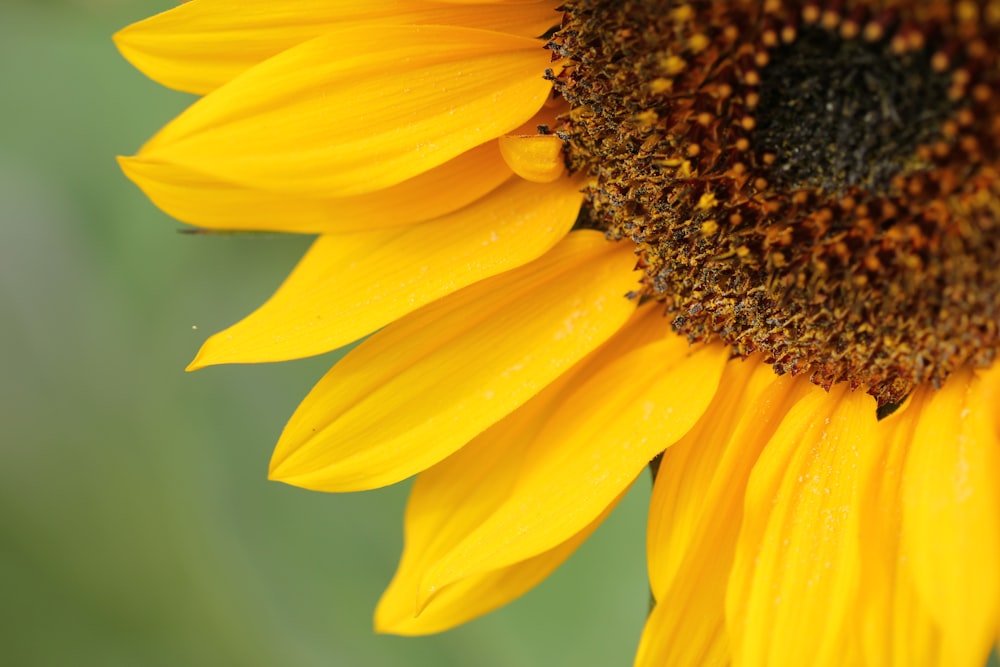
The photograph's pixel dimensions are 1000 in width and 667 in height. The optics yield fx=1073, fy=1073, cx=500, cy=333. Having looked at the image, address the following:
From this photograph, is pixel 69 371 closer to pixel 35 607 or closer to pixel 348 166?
pixel 35 607

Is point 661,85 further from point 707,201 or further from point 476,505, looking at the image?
point 476,505

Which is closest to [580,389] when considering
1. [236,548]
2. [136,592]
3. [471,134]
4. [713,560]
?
[713,560]

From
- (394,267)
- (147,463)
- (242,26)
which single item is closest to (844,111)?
(394,267)

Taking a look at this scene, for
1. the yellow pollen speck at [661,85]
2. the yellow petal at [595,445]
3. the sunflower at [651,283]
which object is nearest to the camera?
the sunflower at [651,283]

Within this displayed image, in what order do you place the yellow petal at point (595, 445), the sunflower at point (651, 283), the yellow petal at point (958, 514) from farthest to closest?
the yellow petal at point (595, 445), the sunflower at point (651, 283), the yellow petal at point (958, 514)

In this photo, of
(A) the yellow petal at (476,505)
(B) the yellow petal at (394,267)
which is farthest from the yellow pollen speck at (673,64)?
(A) the yellow petal at (476,505)

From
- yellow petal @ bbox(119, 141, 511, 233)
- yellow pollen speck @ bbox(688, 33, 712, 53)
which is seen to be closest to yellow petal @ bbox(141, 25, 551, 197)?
yellow petal @ bbox(119, 141, 511, 233)

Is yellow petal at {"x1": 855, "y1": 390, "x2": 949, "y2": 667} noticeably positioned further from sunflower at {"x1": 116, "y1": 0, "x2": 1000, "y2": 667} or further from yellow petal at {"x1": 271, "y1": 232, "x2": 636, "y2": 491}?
yellow petal at {"x1": 271, "y1": 232, "x2": 636, "y2": 491}

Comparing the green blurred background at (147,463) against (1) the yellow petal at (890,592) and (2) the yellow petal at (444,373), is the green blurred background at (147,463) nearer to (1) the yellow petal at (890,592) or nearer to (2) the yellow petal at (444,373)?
(2) the yellow petal at (444,373)
